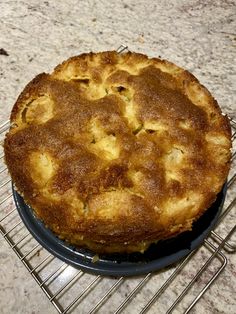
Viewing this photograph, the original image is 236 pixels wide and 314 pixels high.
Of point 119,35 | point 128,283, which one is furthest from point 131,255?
point 119,35

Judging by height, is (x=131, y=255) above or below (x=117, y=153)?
below

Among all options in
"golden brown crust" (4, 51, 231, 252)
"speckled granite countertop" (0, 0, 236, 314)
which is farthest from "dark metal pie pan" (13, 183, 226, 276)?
"speckled granite countertop" (0, 0, 236, 314)

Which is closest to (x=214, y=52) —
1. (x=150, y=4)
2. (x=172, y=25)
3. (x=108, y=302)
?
(x=172, y=25)

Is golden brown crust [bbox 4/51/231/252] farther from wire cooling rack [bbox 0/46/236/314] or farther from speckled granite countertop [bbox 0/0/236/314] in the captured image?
speckled granite countertop [bbox 0/0/236/314]

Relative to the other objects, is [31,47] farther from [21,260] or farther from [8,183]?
[21,260]

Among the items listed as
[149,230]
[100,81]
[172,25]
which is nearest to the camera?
[149,230]

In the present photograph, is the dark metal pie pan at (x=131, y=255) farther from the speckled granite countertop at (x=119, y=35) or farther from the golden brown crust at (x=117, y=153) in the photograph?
the speckled granite countertop at (x=119, y=35)

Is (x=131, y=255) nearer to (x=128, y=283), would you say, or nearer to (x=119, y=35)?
(x=128, y=283)
